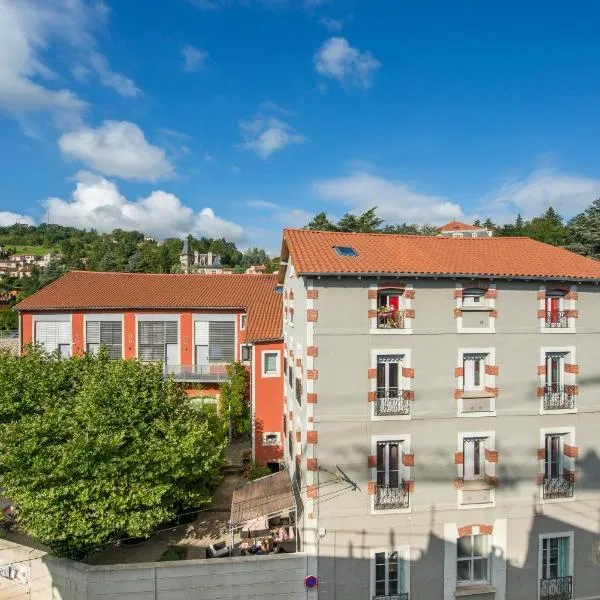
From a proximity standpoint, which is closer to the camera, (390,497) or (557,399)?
(390,497)

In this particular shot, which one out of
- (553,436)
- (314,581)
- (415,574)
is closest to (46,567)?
(314,581)

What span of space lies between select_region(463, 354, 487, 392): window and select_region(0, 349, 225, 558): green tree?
30.8 ft

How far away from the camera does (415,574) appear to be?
13.1 metres

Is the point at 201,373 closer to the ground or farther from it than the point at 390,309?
closer to the ground

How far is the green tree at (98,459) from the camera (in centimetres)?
1205

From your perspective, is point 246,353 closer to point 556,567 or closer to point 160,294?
point 160,294

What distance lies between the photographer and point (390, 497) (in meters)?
13.0

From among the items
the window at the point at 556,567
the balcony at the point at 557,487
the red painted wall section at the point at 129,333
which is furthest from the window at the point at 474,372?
the red painted wall section at the point at 129,333

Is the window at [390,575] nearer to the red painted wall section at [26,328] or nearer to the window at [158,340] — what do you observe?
the window at [158,340]

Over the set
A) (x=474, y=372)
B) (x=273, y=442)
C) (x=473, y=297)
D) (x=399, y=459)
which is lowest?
(x=273, y=442)

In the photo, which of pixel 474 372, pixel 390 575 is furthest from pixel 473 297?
pixel 390 575

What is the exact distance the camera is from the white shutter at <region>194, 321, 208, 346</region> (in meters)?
24.6

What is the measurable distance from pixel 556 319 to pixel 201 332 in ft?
61.3

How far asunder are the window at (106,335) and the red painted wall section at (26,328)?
367cm
